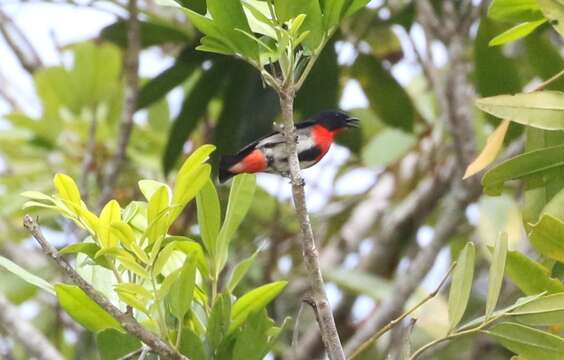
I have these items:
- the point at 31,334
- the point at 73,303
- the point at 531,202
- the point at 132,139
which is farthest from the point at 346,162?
the point at 73,303

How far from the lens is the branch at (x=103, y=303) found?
1.33 metres

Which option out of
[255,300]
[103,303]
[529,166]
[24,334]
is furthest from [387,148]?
[103,303]

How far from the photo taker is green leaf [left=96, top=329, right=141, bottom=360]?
1.49 meters

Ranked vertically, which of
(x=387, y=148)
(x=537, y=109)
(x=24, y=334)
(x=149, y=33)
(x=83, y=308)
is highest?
(x=149, y=33)

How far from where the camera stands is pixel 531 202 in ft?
5.88

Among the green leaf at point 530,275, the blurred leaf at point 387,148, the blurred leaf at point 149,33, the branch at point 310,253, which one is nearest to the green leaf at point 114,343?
the branch at point 310,253

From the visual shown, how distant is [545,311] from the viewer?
4.96 ft

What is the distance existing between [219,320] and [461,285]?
312 mm

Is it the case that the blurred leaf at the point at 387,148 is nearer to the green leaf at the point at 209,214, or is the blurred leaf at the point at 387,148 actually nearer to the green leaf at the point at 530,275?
the green leaf at the point at 530,275

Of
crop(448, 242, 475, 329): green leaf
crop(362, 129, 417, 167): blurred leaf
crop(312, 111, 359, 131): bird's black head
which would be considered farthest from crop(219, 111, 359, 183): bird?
crop(362, 129, 417, 167): blurred leaf

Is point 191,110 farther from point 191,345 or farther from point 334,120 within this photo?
point 191,345

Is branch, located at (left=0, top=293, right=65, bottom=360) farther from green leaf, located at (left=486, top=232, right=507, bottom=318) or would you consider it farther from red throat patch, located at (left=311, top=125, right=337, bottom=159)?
green leaf, located at (left=486, top=232, right=507, bottom=318)

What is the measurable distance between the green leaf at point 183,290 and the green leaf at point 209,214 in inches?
5.3

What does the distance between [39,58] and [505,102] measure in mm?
2599
